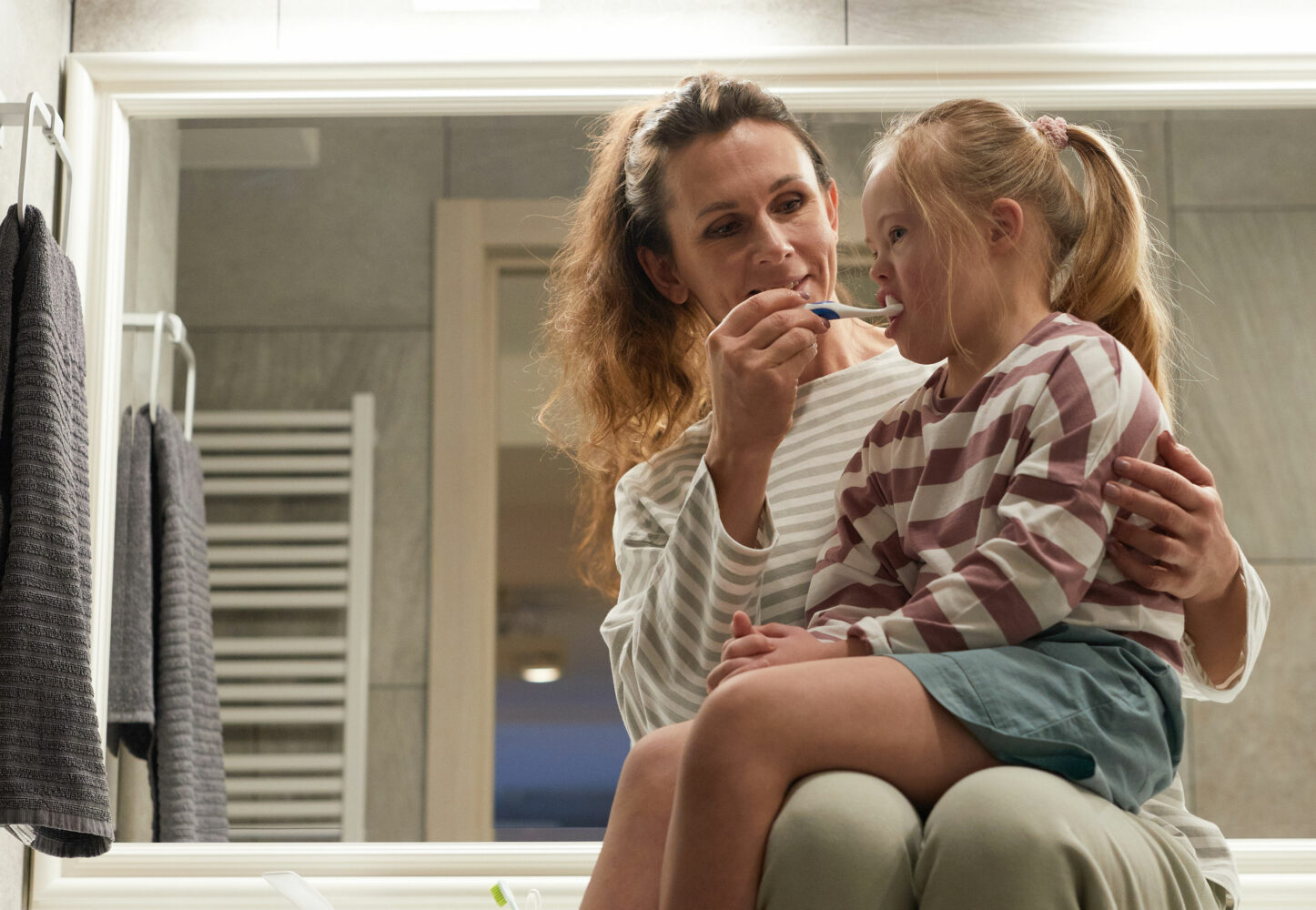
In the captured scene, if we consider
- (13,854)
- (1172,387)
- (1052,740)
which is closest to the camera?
(1052,740)

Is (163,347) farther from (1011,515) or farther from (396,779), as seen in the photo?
(1011,515)

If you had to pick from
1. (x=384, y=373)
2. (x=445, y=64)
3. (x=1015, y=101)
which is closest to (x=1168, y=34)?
(x=1015, y=101)

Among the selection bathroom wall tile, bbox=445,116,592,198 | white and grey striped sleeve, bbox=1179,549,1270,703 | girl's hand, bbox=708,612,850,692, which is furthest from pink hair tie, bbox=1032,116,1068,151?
bathroom wall tile, bbox=445,116,592,198

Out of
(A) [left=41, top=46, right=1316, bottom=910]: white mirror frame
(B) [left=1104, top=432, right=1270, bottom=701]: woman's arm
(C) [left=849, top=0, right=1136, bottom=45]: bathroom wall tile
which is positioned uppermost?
(C) [left=849, top=0, right=1136, bottom=45]: bathroom wall tile

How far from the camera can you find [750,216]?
1.25 m

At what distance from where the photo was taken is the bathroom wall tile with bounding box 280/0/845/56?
65.0 inches

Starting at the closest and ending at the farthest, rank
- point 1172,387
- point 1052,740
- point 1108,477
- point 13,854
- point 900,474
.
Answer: point 1052,740, point 1108,477, point 900,474, point 13,854, point 1172,387

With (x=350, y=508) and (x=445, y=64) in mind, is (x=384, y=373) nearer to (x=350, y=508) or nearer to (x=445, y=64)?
(x=350, y=508)

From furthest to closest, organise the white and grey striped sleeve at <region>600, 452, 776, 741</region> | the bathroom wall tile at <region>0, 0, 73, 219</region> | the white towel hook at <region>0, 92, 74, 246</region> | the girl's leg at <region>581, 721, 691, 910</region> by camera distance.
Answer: the bathroom wall tile at <region>0, 0, 73, 219</region>
the white towel hook at <region>0, 92, 74, 246</region>
the white and grey striped sleeve at <region>600, 452, 776, 741</region>
the girl's leg at <region>581, 721, 691, 910</region>

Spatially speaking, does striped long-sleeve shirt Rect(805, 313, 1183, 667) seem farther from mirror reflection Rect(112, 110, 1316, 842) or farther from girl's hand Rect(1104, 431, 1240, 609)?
mirror reflection Rect(112, 110, 1316, 842)

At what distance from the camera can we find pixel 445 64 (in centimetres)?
165

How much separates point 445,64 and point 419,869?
1.04 m

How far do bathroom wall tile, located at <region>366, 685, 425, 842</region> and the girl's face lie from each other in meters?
0.85

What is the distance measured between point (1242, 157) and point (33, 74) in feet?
5.12
